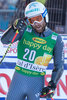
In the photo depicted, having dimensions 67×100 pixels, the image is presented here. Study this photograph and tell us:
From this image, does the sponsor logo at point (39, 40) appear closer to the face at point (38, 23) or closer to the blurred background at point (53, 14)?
the face at point (38, 23)

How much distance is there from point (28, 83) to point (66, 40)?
209 cm

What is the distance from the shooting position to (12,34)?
3389 millimetres

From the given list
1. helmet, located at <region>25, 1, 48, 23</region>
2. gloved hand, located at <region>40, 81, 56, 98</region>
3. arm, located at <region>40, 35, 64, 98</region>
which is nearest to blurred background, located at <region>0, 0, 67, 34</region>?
helmet, located at <region>25, 1, 48, 23</region>

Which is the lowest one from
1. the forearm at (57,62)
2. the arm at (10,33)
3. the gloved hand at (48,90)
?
the gloved hand at (48,90)

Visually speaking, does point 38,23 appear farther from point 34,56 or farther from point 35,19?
point 34,56

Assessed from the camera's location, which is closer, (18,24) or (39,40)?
(18,24)

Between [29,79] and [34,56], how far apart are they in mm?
280

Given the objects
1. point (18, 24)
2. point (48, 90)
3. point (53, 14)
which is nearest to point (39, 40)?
point (18, 24)

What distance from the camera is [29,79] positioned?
3514 millimetres

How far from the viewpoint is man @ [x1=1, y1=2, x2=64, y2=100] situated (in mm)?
3445

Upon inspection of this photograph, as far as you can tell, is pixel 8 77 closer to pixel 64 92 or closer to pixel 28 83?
pixel 64 92

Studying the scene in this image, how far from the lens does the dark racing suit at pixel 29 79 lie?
11.3 ft

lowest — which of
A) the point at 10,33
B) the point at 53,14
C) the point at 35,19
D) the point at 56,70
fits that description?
the point at 53,14

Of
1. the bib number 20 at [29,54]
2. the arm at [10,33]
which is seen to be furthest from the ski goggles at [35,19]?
the bib number 20 at [29,54]
